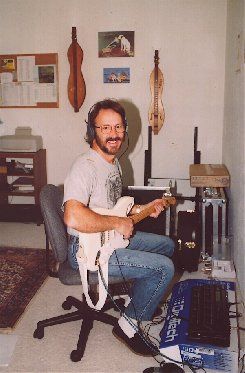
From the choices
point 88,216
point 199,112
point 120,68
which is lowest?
point 88,216

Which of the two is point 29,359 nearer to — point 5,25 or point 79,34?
point 79,34

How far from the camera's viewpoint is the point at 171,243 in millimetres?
2168

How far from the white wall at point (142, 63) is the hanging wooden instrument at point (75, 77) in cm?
7

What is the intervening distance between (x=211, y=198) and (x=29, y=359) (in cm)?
176

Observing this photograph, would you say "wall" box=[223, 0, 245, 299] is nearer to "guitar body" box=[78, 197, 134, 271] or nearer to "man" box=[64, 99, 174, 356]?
"man" box=[64, 99, 174, 356]

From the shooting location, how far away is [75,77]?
3896mm

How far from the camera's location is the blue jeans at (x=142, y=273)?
5.93 ft

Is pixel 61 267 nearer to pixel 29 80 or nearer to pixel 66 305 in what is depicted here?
pixel 66 305

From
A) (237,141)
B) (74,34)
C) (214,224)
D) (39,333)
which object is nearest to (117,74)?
(74,34)

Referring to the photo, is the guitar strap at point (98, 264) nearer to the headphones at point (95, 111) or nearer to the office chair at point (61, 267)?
the office chair at point (61, 267)

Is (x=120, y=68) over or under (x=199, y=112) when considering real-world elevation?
over

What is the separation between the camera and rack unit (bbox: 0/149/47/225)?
388 cm

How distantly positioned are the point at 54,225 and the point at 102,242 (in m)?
0.26

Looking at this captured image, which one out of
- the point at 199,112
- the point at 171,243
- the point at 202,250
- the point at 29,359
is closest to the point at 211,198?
the point at 202,250
